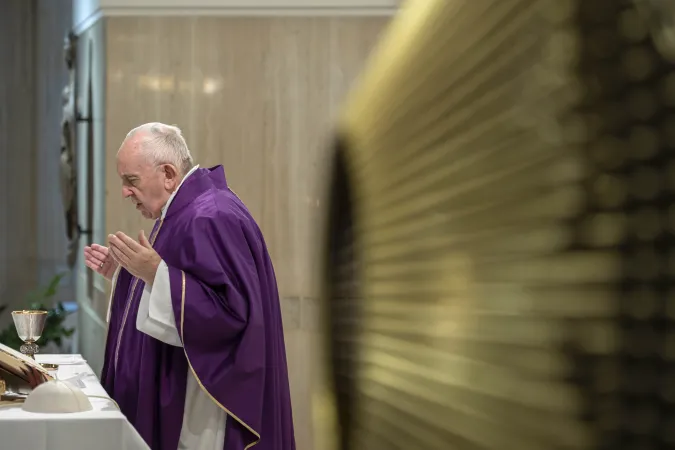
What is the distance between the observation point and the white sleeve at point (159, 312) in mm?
2850

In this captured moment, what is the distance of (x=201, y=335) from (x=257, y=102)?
9.17 ft

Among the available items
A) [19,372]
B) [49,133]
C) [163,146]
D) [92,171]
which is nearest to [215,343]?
[19,372]

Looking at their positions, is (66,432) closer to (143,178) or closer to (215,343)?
(215,343)

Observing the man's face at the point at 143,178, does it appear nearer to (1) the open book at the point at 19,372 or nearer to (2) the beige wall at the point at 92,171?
(1) the open book at the point at 19,372

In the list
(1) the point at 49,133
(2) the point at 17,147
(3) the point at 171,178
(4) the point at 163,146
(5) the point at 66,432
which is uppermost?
(1) the point at 49,133

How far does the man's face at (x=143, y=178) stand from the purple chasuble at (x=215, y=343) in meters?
0.17

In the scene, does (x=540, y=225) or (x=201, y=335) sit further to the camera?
(x=201, y=335)

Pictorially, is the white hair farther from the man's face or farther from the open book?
the open book

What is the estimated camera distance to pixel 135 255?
2787mm

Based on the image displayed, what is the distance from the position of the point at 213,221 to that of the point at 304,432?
270cm

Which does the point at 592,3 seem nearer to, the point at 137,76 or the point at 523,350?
the point at 523,350

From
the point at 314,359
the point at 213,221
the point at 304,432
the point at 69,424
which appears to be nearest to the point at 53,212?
the point at 304,432

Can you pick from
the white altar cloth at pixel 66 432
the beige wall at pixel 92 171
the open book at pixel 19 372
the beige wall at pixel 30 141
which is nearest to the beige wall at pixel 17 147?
the beige wall at pixel 30 141

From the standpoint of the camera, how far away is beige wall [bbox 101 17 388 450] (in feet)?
17.7
